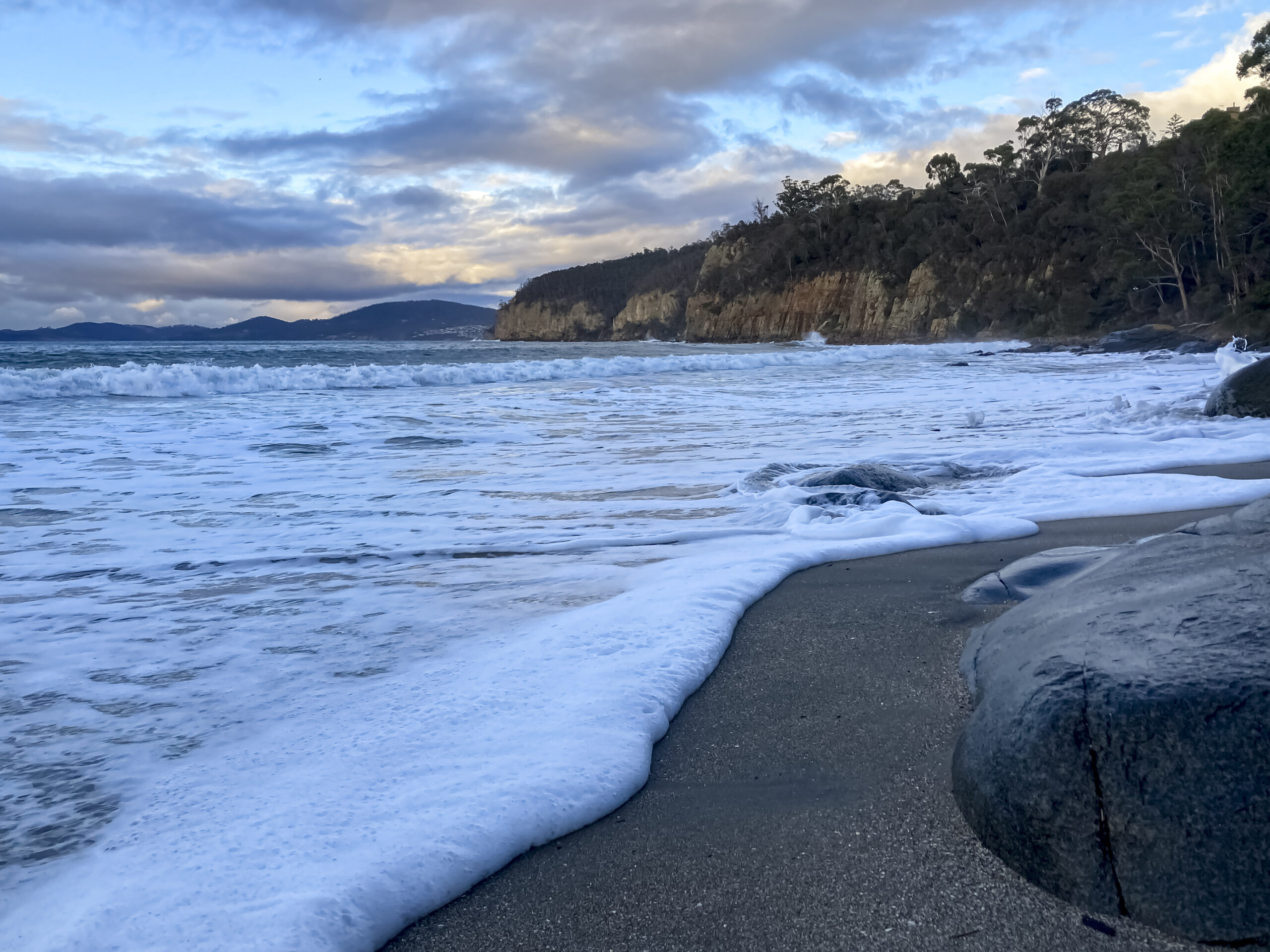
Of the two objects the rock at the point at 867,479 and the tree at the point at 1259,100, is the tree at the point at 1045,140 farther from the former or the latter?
the rock at the point at 867,479

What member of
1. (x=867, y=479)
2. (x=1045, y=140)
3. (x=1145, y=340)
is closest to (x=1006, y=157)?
(x=1045, y=140)

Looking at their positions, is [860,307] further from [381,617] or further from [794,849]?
[794,849]

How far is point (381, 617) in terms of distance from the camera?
349 centimetres

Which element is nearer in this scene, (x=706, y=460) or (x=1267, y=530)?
(x=1267, y=530)

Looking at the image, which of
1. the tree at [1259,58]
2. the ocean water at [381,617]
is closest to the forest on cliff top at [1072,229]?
→ the tree at [1259,58]

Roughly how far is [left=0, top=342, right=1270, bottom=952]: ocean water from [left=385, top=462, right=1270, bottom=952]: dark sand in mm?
117

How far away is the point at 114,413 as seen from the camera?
12.7 metres

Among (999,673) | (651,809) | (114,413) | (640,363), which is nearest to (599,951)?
(651,809)

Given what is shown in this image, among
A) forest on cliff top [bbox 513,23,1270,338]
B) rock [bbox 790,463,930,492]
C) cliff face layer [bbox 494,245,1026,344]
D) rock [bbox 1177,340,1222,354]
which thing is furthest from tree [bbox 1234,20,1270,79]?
rock [bbox 790,463,930,492]

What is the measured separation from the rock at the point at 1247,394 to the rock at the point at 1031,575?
598cm

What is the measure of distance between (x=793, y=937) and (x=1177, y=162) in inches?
1668

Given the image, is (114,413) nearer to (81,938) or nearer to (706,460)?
(706,460)

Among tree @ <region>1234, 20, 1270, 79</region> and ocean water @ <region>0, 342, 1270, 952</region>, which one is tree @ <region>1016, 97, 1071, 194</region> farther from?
ocean water @ <region>0, 342, 1270, 952</region>

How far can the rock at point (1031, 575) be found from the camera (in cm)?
328
